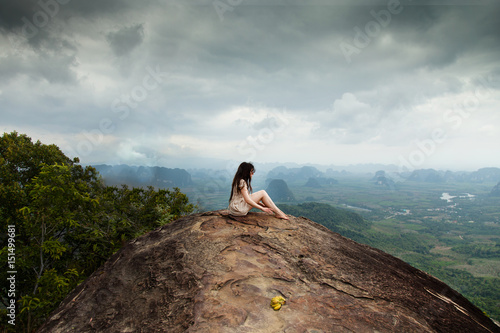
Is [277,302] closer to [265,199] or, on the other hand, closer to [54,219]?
[265,199]

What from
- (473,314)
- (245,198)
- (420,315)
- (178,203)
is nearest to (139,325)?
(245,198)

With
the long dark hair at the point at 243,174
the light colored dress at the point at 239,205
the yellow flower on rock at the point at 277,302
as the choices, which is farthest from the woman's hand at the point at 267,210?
the yellow flower on rock at the point at 277,302

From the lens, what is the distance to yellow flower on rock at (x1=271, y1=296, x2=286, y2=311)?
334cm

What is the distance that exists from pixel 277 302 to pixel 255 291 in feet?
1.50

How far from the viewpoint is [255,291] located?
3.73 metres

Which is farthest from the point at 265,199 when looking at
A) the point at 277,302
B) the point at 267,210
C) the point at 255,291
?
the point at 277,302

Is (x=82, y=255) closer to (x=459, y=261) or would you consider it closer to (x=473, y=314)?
(x=473, y=314)

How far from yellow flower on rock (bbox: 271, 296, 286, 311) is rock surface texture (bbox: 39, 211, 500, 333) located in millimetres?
79

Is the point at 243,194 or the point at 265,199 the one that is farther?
the point at 265,199

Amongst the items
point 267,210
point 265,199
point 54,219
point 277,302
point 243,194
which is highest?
point 243,194

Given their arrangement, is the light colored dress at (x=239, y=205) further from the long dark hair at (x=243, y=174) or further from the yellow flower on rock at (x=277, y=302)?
the yellow flower on rock at (x=277, y=302)

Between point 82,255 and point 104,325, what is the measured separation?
9582mm

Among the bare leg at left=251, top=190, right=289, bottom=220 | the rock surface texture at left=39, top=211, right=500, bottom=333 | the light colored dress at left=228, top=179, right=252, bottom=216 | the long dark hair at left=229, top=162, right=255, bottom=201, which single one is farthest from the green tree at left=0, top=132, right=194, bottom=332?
the bare leg at left=251, top=190, right=289, bottom=220

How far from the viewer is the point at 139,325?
338 cm
